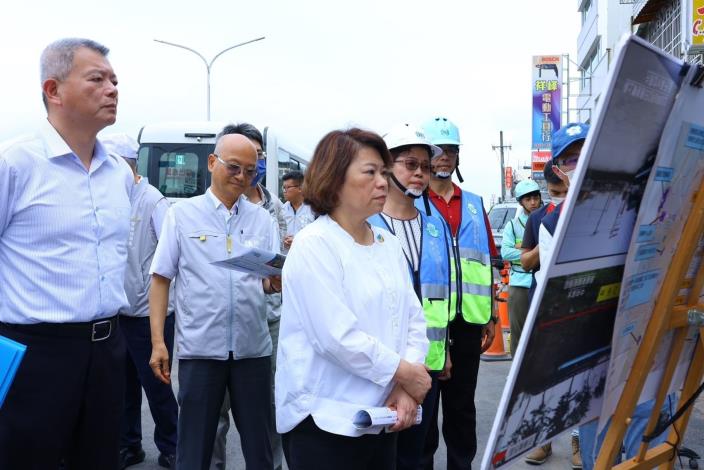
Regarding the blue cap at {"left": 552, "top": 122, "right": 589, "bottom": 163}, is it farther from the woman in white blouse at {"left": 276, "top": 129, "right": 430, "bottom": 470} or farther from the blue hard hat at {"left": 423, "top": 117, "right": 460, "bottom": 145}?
the woman in white blouse at {"left": 276, "top": 129, "right": 430, "bottom": 470}

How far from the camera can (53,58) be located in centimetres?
269

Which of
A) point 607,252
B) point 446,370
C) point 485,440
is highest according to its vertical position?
point 607,252

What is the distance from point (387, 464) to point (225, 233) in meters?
1.54

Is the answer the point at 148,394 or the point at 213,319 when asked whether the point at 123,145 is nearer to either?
the point at 148,394

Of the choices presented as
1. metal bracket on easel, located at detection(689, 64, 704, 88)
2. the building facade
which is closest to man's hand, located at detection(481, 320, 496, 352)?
metal bracket on easel, located at detection(689, 64, 704, 88)

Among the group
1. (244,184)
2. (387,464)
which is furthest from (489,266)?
(387,464)

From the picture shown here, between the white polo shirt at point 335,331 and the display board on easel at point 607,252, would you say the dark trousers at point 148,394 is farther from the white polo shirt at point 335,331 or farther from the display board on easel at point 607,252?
the display board on easel at point 607,252

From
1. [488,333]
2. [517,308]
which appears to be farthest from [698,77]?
[517,308]

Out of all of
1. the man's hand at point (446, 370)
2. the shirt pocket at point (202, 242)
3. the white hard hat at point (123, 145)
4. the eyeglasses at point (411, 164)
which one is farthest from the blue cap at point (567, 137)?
the white hard hat at point (123, 145)

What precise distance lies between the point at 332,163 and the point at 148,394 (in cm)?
280

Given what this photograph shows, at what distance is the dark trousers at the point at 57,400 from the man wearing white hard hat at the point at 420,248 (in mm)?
1468

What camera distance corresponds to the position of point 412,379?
241 cm

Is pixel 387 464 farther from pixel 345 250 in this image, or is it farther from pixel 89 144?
pixel 89 144

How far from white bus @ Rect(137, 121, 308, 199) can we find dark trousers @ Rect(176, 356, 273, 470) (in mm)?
11715
